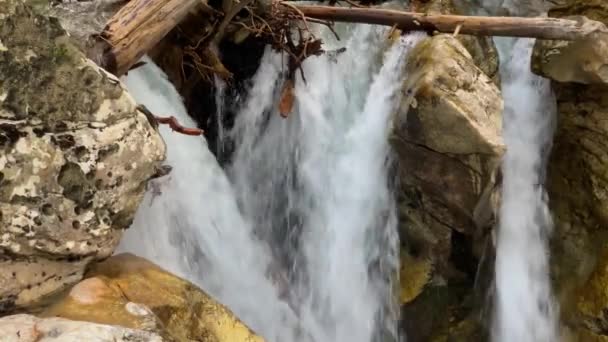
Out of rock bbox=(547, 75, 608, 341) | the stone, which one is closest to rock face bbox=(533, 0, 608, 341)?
rock bbox=(547, 75, 608, 341)

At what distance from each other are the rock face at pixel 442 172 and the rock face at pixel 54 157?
95.9 inches

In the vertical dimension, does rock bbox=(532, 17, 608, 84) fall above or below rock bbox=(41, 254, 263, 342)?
above

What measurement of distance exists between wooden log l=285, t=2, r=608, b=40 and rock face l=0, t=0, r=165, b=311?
282 centimetres

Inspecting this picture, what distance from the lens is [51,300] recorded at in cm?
278

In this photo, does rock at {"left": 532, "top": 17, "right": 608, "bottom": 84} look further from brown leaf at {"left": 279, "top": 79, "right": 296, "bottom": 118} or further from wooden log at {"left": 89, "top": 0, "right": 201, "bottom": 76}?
wooden log at {"left": 89, "top": 0, "right": 201, "bottom": 76}

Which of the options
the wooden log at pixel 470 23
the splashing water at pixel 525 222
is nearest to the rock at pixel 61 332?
the wooden log at pixel 470 23

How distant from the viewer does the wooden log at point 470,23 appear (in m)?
4.93

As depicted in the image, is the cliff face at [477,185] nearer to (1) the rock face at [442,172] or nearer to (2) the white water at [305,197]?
(1) the rock face at [442,172]

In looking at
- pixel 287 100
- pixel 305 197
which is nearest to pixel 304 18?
pixel 287 100

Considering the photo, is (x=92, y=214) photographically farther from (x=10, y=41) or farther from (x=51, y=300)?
(x=10, y=41)

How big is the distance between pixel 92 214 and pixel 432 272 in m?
3.36

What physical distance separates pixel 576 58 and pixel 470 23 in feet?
3.06

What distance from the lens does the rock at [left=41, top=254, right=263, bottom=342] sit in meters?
2.73

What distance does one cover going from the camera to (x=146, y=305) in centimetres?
297
